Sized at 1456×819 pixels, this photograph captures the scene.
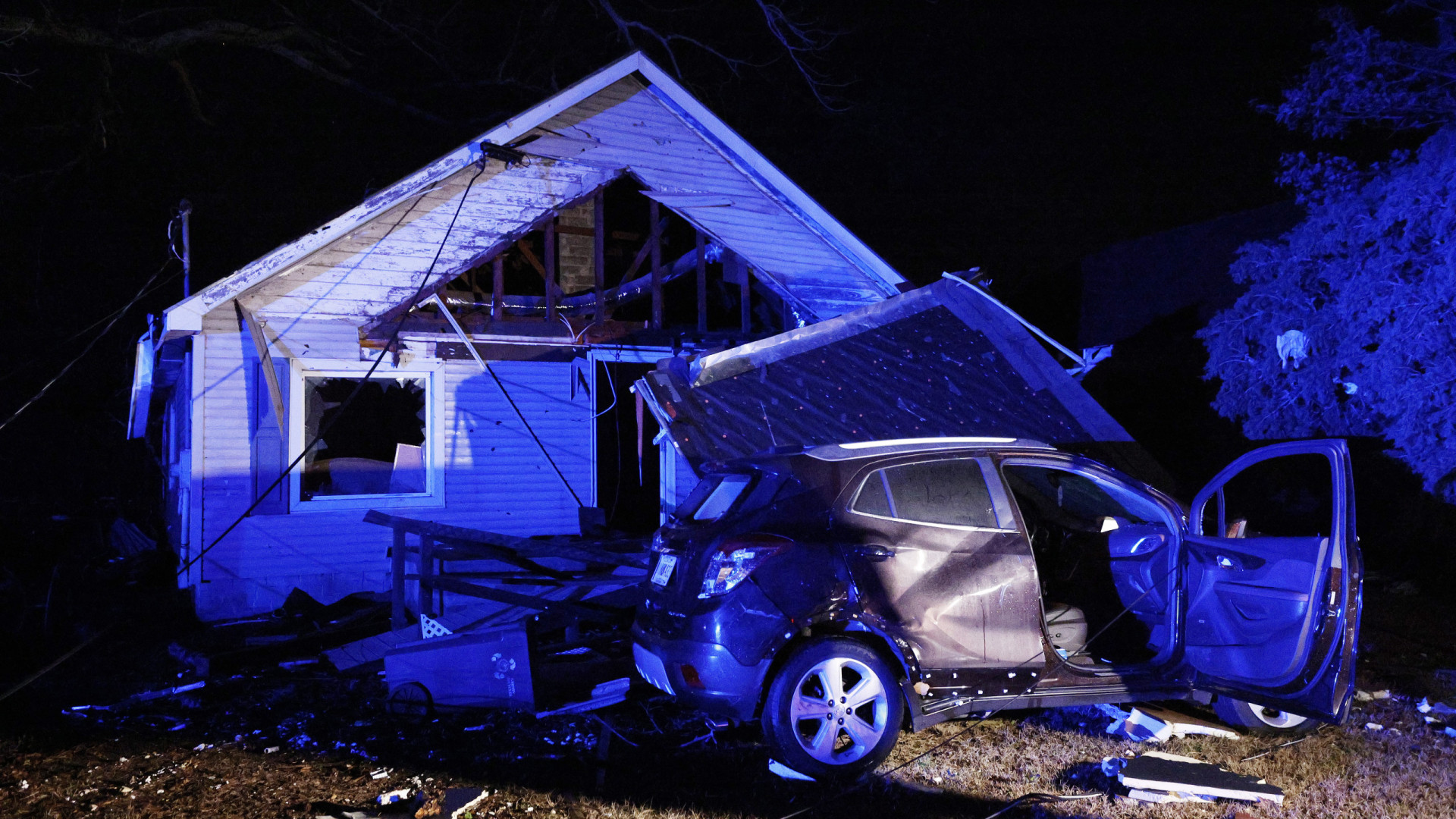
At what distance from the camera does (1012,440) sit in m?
5.40

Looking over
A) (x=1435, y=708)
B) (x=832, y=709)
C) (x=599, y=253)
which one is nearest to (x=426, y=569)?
(x=599, y=253)

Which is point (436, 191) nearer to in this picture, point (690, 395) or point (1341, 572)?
point (690, 395)

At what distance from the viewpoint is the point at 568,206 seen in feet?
34.4

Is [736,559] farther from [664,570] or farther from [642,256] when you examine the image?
[642,256]

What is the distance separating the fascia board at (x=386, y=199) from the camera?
8867mm

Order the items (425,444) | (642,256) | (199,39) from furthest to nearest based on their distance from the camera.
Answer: (199,39) → (642,256) → (425,444)

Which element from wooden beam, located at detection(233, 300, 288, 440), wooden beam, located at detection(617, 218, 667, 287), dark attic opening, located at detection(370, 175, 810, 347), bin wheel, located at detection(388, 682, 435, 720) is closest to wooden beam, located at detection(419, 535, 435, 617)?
bin wheel, located at detection(388, 682, 435, 720)

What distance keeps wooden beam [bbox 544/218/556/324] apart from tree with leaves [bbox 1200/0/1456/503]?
7.46 meters

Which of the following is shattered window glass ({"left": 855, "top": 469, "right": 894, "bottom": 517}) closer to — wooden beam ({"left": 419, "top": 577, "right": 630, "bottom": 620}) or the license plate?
the license plate

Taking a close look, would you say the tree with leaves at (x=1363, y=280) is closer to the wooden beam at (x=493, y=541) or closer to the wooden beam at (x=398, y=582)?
the wooden beam at (x=493, y=541)

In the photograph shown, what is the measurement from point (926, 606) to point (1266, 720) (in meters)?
2.28

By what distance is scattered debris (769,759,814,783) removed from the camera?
4645 mm

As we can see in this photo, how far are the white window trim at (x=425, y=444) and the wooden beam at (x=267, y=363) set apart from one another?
0.10 metres

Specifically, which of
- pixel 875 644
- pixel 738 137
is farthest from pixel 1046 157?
pixel 875 644
